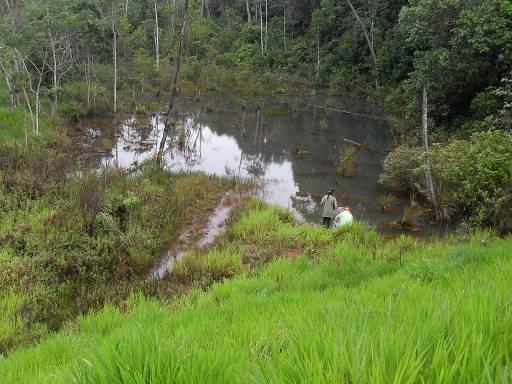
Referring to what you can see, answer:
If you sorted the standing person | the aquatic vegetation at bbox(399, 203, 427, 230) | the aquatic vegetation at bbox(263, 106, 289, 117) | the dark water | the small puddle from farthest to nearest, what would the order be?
the aquatic vegetation at bbox(263, 106, 289, 117), the dark water, the aquatic vegetation at bbox(399, 203, 427, 230), the standing person, the small puddle

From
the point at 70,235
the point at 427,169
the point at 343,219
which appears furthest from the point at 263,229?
the point at 427,169

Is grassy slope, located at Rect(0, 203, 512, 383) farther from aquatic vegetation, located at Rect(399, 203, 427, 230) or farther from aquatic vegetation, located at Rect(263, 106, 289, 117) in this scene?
aquatic vegetation, located at Rect(263, 106, 289, 117)

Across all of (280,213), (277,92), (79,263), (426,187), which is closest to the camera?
(79,263)

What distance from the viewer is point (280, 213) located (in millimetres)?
12062

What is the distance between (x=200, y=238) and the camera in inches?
435

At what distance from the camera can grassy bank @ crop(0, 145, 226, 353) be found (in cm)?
693

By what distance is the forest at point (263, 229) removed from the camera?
179 cm

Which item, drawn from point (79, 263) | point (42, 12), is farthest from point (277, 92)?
point (79, 263)

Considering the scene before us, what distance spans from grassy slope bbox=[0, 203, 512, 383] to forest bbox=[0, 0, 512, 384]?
0.05ft

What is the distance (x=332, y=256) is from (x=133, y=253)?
4.01 metres

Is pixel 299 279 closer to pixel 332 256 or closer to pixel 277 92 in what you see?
pixel 332 256

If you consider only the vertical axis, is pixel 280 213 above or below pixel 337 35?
below

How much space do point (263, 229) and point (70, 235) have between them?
4.23 m

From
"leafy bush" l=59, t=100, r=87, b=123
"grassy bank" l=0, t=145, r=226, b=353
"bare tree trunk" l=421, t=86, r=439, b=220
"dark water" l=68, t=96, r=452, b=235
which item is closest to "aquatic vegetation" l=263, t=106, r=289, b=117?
"dark water" l=68, t=96, r=452, b=235
